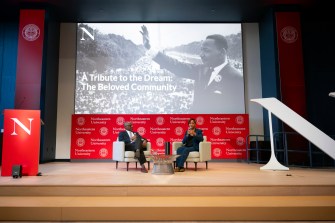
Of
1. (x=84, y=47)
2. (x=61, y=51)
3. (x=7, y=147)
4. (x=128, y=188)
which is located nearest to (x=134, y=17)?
(x=84, y=47)

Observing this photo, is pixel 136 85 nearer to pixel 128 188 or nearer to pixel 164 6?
pixel 164 6

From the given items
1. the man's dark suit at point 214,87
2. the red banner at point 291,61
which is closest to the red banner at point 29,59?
the man's dark suit at point 214,87

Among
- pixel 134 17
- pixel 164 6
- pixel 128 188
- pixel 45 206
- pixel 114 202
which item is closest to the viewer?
pixel 45 206

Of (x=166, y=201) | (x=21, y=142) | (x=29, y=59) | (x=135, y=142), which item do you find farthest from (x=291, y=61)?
(x=29, y=59)

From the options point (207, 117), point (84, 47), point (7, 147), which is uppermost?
point (84, 47)

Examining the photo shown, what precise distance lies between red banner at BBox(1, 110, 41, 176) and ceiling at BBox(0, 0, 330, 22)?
12.0 feet

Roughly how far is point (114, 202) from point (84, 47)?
5.36 metres

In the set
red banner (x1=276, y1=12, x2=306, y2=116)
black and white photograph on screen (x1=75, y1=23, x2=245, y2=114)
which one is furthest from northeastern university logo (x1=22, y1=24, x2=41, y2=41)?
red banner (x1=276, y1=12, x2=306, y2=116)

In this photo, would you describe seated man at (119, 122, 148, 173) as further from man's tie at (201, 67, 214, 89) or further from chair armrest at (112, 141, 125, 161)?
man's tie at (201, 67, 214, 89)

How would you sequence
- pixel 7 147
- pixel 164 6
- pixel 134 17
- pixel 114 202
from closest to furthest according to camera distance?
pixel 114 202 < pixel 7 147 < pixel 164 6 < pixel 134 17

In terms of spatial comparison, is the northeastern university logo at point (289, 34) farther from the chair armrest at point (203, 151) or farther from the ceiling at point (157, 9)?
the chair armrest at point (203, 151)

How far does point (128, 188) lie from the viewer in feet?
10.4

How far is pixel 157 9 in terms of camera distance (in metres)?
6.78

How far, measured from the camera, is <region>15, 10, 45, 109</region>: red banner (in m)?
6.35
